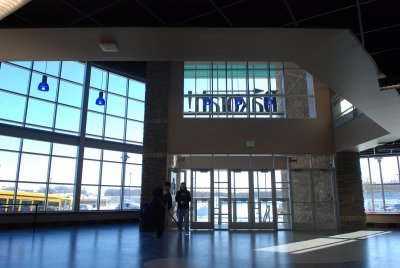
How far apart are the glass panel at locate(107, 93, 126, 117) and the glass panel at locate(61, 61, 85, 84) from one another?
1.92 m

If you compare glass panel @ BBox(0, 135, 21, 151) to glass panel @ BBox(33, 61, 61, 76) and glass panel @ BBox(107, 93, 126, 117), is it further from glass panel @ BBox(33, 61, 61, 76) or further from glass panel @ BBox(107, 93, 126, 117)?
glass panel @ BBox(107, 93, 126, 117)

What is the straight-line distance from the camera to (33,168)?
1498cm

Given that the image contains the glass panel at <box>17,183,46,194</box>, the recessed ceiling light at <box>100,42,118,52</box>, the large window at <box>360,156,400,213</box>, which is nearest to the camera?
the recessed ceiling light at <box>100,42,118,52</box>

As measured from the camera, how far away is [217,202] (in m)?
12.9

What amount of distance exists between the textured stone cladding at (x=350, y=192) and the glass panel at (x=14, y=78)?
13.8 m

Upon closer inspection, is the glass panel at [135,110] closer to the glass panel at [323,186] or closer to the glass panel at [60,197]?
the glass panel at [60,197]

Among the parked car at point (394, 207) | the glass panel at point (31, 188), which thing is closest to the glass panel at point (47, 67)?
the glass panel at point (31, 188)

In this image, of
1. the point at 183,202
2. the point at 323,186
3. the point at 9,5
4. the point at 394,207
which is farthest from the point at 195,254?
the point at 394,207

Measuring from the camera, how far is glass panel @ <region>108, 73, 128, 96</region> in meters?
18.3

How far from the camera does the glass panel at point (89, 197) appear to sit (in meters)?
16.1

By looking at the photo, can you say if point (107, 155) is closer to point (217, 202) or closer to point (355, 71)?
point (217, 202)

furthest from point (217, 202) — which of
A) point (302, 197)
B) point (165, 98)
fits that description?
point (165, 98)

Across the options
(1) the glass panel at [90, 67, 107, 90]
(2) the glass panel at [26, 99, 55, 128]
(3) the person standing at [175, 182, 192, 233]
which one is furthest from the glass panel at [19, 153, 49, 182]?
(3) the person standing at [175, 182, 192, 233]

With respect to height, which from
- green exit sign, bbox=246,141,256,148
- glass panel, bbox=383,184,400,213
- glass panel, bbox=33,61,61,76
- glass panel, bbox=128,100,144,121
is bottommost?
glass panel, bbox=383,184,400,213
